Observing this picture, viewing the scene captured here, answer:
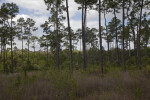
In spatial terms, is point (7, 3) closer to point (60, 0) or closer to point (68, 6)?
point (60, 0)

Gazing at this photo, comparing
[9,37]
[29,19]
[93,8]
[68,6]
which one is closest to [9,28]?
[9,37]

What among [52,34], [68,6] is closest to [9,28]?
[52,34]

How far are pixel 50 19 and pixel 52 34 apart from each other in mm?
2842

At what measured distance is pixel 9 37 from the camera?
21469 millimetres

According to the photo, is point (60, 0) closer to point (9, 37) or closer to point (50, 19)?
point (50, 19)

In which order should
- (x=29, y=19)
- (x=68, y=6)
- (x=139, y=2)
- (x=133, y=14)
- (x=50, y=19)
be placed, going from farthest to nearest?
1. (x=29, y=19)
2. (x=50, y=19)
3. (x=133, y=14)
4. (x=139, y=2)
5. (x=68, y=6)

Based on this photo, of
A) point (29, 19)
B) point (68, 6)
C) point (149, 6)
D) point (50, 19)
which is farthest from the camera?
point (29, 19)

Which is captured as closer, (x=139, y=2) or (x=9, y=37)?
(x=139, y=2)

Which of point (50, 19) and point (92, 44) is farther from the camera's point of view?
point (92, 44)

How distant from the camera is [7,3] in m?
19.8

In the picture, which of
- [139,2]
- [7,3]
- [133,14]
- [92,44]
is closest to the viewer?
[139,2]

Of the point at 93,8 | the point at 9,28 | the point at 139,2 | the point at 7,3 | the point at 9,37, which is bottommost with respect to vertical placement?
the point at 9,37

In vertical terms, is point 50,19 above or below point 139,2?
below

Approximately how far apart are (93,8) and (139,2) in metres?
6.54
